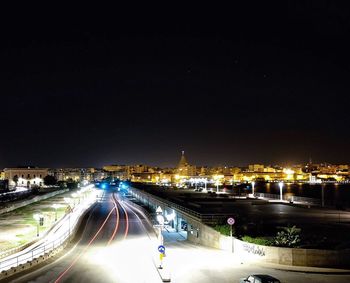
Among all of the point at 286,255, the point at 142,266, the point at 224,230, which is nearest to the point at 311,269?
the point at 286,255

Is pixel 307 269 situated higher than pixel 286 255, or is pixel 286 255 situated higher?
pixel 286 255

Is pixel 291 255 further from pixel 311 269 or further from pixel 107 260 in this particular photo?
pixel 107 260

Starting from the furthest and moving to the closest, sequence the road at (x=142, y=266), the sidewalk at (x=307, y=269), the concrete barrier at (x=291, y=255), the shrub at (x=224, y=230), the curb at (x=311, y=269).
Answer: the shrub at (x=224, y=230)
the concrete barrier at (x=291, y=255)
the sidewalk at (x=307, y=269)
the curb at (x=311, y=269)
the road at (x=142, y=266)

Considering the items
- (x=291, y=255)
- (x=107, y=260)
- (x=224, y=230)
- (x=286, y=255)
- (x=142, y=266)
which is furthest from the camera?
(x=224, y=230)

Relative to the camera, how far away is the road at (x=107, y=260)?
26766 mm

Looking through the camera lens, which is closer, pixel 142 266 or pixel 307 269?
pixel 307 269

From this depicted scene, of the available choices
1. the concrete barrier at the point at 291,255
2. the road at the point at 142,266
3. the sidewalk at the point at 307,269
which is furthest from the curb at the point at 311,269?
the road at the point at 142,266

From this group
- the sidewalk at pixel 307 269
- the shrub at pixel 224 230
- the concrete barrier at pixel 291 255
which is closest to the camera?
the sidewalk at pixel 307 269

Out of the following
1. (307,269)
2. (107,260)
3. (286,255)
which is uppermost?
(286,255)

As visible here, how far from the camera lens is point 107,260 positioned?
33.0 m

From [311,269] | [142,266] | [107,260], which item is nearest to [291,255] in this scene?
[311,269]

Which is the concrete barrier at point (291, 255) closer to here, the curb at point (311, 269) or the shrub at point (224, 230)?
the curb at point (311, 269)

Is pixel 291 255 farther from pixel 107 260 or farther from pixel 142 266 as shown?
pixel 107 260

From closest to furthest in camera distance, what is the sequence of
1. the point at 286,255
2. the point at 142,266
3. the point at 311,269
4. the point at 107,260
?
1. the point at 311,269
2. the point at 286,255
3. the point at 142,266
4. the point at 107,260
